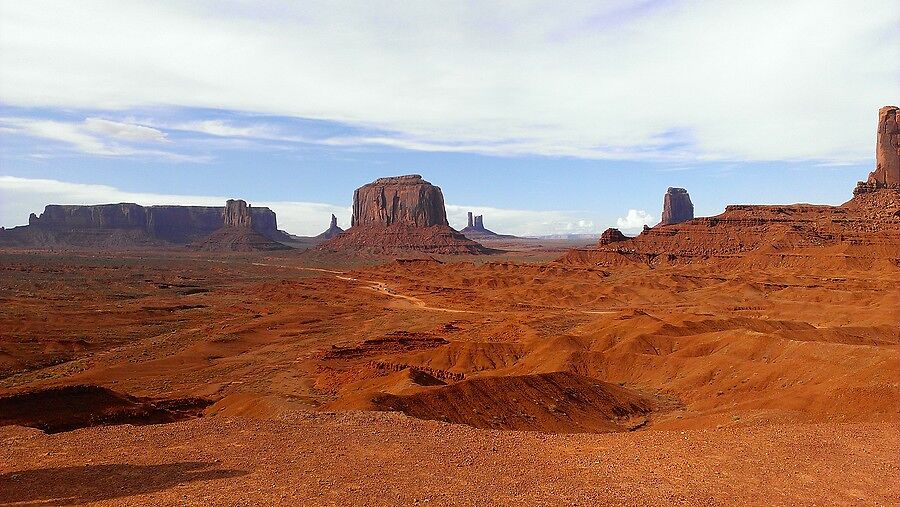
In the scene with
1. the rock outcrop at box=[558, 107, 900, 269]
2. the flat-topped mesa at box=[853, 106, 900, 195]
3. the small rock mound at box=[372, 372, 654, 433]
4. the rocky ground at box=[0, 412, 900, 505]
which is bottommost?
the small rock mound at box=[372, 372, 654, 433]

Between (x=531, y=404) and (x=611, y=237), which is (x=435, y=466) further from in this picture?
(x=611, y=237)

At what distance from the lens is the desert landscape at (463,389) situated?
45.8 feet

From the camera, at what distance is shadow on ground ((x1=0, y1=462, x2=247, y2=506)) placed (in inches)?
511

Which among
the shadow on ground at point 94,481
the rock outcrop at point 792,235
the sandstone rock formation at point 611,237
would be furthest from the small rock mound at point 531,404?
the sandstone rock formation at point 611,237

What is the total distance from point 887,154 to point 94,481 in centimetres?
17171

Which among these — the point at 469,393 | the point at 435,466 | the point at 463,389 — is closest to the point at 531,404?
the point at 469,393

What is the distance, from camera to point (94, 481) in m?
A: 13.9

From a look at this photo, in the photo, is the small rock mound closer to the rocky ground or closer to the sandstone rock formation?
the rocky ground

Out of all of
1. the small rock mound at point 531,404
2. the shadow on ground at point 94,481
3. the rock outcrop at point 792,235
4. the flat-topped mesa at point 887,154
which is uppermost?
the flat-topped mesa at point 887,154

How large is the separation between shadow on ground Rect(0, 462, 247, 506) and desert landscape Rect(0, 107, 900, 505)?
0.08 metres

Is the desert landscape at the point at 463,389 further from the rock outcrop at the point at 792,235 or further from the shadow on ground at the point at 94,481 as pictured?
the rock outcrop at the point at 792,235

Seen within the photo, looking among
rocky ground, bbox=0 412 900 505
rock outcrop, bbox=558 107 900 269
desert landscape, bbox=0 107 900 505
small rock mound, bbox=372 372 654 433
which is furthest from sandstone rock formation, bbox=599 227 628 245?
rocky ground, bbox=0 412 900 505

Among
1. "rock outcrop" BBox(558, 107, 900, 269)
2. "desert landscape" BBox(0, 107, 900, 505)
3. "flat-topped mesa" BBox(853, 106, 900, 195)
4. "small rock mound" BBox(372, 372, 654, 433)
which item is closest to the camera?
"desert landscape" BBox(0, 107, 900, 505)

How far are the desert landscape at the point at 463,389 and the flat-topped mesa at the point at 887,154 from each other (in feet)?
97.8
